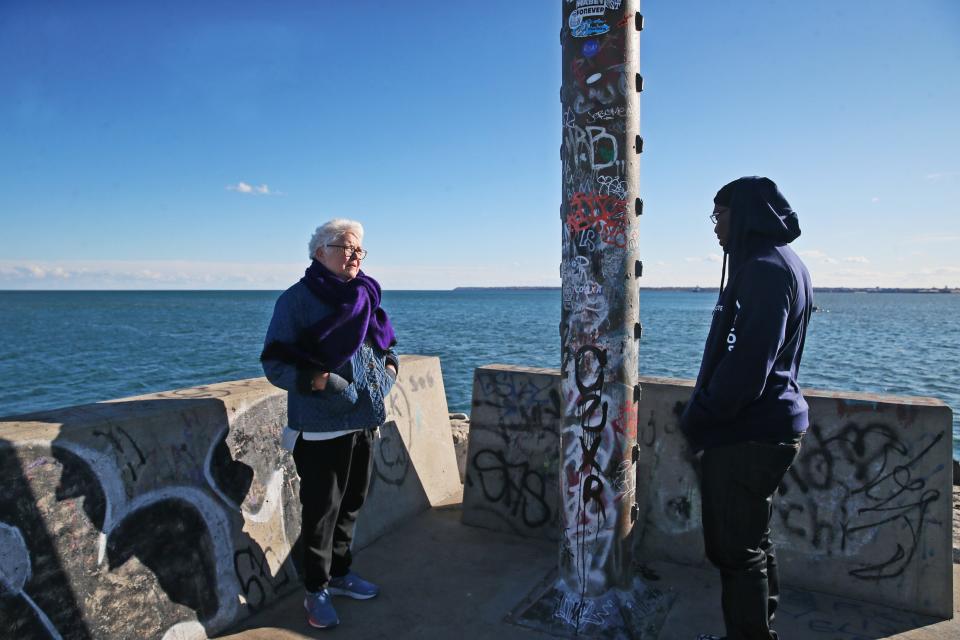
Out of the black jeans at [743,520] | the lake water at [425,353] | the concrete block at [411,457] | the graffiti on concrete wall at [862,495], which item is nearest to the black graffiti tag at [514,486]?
the concrete block at [411,457]

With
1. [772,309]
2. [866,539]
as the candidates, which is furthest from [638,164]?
[866,539]

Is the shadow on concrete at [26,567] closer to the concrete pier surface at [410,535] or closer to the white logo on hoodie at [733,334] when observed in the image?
the concrete pier surface at [410,535]

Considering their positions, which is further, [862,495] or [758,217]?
[862,495]

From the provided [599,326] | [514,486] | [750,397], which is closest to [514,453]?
[514,486]

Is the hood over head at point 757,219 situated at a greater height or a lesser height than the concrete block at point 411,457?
greater

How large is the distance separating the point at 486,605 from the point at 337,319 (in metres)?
1.85

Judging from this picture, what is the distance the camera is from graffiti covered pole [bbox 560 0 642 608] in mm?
3066

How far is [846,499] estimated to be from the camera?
3.48m

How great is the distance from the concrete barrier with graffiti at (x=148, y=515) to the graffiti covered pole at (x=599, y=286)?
177 centimetres

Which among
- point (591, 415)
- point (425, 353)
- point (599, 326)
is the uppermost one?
point (599, 326)

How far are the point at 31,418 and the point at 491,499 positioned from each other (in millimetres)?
2960

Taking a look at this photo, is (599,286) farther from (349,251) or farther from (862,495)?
(862,495)

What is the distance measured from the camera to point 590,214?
313 centimetres

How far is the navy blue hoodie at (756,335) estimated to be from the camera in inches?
95.9
